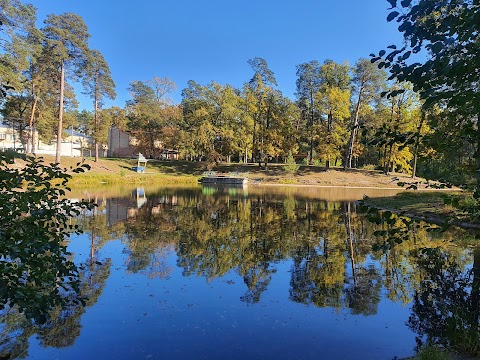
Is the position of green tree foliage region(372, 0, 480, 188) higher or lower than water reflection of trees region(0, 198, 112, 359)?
higher

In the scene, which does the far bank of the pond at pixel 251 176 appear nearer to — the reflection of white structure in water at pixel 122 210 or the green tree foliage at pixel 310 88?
the green tree foliage at pixel 310 88

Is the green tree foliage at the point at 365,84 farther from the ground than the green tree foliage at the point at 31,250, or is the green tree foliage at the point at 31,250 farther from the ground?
the green tree foliage at the point at 365,84

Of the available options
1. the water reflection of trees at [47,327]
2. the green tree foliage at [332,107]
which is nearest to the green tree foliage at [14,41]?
the water reflection of trees at [47,327]

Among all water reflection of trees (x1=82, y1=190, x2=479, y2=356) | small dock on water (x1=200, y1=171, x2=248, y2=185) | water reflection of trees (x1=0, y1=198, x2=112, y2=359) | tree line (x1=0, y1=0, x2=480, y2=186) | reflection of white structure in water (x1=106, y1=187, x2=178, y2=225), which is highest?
tree line (x1=0, y1=0, x2=480, y2=186)

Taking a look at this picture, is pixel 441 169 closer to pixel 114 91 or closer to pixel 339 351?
pixel 339 351

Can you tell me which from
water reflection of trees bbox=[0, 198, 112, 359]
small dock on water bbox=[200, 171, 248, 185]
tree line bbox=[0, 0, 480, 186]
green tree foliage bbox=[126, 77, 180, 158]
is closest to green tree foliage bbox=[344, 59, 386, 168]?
tree line bbox=[0, 0, 480, 186]

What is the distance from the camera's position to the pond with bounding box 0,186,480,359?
17.3ft

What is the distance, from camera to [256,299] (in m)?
7.34

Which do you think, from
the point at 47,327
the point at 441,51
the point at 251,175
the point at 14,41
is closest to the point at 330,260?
the point at 47,327

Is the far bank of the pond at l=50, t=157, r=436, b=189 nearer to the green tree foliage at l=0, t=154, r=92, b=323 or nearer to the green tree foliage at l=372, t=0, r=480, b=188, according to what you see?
the green tree foliage at l=0, t=154, r=92, b=323

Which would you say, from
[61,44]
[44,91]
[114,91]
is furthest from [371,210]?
[114,91]

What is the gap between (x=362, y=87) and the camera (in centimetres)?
4822

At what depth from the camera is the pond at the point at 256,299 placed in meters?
5.27

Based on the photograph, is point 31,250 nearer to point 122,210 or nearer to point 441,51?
point 441,51
